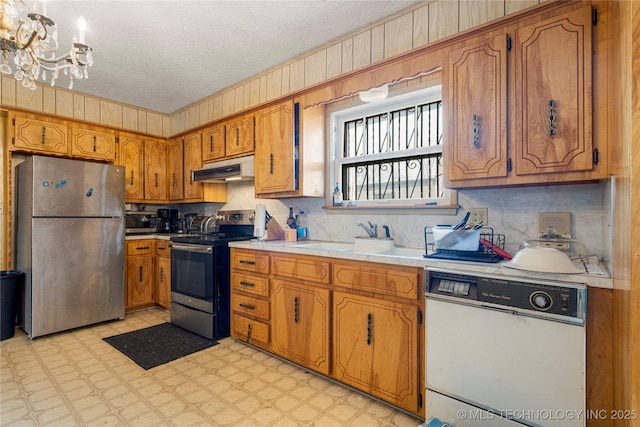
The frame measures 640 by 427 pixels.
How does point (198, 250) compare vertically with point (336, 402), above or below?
above

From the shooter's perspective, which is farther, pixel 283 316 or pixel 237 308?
pixel 237 308

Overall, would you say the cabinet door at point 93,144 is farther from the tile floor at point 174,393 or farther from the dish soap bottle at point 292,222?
the dish soap bottle at point 292,222

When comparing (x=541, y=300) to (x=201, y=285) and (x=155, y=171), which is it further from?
(x=155, y=171)

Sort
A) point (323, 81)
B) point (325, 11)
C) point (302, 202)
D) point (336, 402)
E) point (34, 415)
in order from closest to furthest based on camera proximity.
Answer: point (34, 415), point (336, 402), point (325, 11), point (323, 81), point (302, 202)

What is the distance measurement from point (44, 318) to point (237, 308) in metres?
1.91

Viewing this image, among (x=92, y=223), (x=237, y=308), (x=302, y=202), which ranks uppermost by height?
(x=302, y=202)

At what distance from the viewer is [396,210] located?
8.18ft

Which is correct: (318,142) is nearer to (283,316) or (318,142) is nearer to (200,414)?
(283,316)

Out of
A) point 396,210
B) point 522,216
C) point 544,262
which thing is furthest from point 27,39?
point 522,216

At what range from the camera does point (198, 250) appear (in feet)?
9.91

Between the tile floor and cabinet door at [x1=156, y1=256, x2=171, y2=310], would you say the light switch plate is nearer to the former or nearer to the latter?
the tile floor

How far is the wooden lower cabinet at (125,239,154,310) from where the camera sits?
380 centimetres

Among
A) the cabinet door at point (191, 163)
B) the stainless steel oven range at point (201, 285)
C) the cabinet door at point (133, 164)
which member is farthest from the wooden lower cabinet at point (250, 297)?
the cabinet door at point (133, 164)

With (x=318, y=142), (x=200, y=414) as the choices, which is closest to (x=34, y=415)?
(x=200, y=414)
